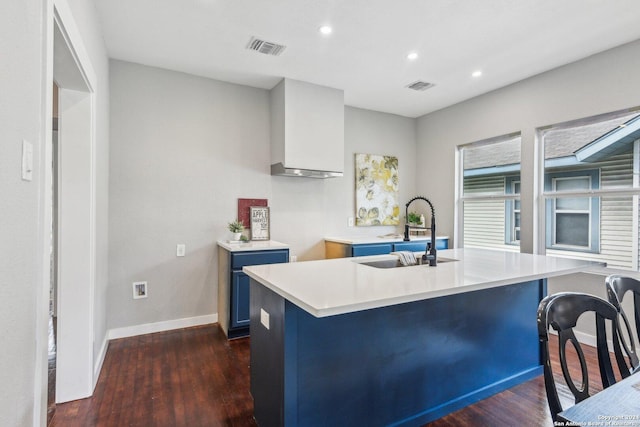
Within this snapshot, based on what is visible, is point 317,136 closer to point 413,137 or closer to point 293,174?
point 293,174

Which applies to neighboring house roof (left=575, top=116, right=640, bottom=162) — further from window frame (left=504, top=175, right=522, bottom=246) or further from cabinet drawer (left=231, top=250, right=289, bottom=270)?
cabinet drawer (left=231, top=250, right=289, bottom=270)

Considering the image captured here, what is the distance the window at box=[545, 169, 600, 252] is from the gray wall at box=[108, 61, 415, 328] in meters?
2.80

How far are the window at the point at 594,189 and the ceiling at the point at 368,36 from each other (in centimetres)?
75

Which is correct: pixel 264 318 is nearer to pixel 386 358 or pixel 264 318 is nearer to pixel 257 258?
pixel 386 358

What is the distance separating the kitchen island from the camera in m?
1.57

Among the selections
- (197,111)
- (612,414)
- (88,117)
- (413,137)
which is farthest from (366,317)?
(413,137)

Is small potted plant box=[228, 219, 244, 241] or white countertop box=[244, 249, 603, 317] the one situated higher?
small potted plant box=[228, 219, 244, 241]

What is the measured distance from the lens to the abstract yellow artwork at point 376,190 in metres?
4.73

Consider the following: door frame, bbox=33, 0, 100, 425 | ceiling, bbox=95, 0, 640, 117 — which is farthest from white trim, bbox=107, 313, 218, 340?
ceiling, bbox=95, 0, 640, 117

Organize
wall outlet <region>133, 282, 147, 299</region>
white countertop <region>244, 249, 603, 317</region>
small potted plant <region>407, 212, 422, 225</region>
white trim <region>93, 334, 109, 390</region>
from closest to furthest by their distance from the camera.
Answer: white countertop <region>244, 249, 603, 317</region> < white trim <region>93, 334, 109, 390</region> < wall outlet <region>133, 282, 147, 299</region> < small potted plant <region>407, 212, 422, 225</region>

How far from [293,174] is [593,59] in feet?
10.5

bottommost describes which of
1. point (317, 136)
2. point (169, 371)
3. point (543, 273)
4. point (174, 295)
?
point (169, 371)

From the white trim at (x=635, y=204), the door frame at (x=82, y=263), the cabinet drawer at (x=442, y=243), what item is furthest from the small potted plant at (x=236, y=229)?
the white trim at (x=635, y=204)

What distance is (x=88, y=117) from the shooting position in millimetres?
2234
